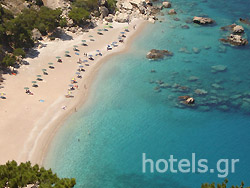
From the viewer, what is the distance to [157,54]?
82.5m

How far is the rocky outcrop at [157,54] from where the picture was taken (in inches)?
3219

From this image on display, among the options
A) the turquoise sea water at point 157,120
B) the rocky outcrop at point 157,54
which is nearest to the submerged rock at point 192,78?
the turquoise sea water at point 157,120

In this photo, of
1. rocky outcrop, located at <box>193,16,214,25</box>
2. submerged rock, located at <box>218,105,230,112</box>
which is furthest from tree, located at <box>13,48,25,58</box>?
rocky outcrop, located at <box>193,16,214,25</box>

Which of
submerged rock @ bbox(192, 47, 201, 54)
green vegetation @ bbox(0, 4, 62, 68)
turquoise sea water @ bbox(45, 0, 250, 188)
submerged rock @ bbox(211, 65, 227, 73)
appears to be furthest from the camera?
submerged rock @ bbox(192, 47, 201, 54)

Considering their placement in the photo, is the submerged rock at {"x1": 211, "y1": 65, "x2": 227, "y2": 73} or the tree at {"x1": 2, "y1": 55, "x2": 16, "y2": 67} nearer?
the tree at {"x1": 2, "y1": 55, "x2": 16, "y2": 67}

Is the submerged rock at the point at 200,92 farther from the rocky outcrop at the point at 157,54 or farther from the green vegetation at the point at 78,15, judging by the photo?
the green vegetation at the point at 78,15

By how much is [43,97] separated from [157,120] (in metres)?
23.1

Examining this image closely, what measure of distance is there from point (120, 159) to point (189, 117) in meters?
17.8

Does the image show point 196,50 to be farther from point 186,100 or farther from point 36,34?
point 36,34

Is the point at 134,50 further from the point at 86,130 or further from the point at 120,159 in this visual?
the point at 120,159

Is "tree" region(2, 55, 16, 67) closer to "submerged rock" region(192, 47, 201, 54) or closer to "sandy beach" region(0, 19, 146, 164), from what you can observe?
"sandy beach" region(0, 19, 146, 164)

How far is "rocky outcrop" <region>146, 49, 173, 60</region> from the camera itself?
3219 inches

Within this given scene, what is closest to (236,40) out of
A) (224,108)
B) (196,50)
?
(196,50)

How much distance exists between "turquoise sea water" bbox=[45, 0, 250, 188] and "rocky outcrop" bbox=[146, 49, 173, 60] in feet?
5.73
